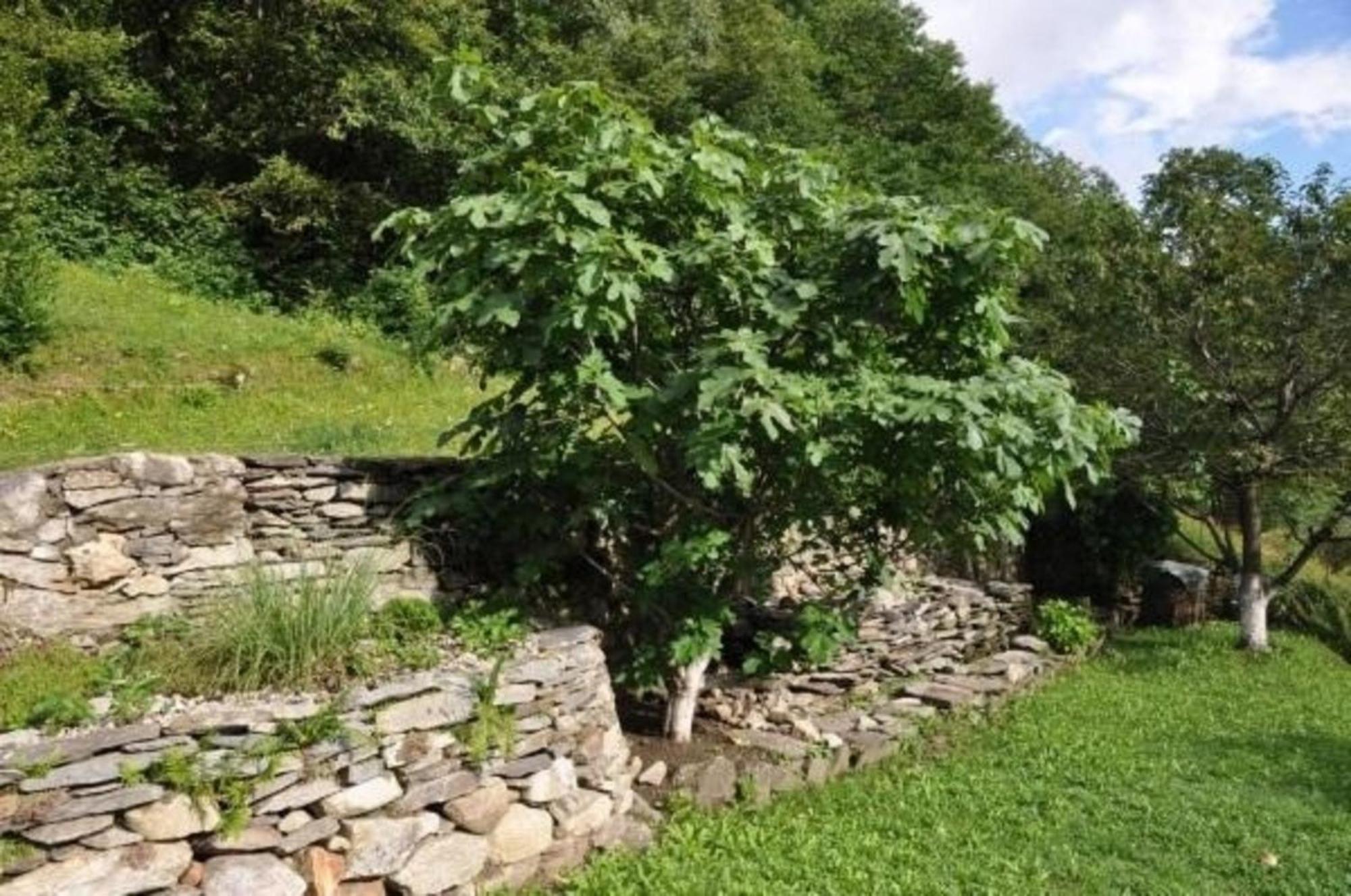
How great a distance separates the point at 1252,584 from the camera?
9242 millimetres

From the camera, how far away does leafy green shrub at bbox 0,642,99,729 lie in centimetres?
342

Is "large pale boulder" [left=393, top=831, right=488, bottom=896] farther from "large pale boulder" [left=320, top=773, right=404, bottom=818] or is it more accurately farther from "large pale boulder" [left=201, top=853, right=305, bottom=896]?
"large pale boulder" [left=201, top=853, right=305, bottom=896]

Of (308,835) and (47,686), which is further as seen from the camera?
(47,686)

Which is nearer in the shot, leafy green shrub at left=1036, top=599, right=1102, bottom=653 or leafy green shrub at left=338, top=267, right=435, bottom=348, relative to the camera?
leafy green shrub at left=1036, top=599, right=1102, bottom=653

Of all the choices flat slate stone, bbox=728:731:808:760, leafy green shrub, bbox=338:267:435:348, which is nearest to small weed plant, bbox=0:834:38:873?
flat slate stone, bbox=728:731:808:760

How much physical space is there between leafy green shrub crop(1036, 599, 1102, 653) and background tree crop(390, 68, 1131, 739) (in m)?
4.14

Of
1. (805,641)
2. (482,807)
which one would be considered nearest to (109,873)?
(482,807)

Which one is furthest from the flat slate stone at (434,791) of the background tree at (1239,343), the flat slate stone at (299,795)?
the background tree at (1239,343)

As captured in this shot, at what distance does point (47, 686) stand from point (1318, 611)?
10995 millimetres

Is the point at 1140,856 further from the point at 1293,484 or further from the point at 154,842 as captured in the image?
the point at 1293,484

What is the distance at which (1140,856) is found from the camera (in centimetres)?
451

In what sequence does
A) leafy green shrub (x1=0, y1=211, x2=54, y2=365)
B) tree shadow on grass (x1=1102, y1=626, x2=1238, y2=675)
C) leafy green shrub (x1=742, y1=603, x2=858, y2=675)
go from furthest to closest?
tree shadow on grass (x1=1102, y1=626, x2=1238, y2=675)
leafy green shrub (x1=0, y1=211, x2=54, y2=365)
leafy green shrub (x1=742, y1=603, x2=858, y2=675)

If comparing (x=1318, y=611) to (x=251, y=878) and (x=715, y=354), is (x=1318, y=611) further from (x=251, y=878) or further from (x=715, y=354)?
(x=251, y=878)

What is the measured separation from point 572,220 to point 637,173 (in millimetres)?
345
